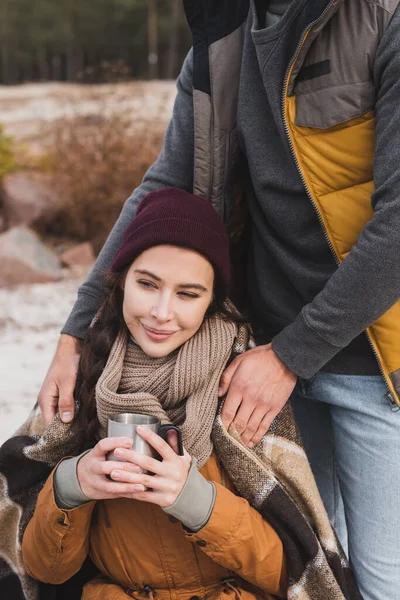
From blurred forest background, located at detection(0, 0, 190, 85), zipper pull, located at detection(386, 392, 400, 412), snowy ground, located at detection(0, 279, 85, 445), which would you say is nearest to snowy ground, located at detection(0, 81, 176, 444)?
snowy ground, located at detection(0, 279, 85, 445)

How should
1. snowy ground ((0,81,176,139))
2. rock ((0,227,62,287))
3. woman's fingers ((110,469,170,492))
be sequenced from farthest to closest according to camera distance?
snowy ground ((0,81,176,139))
rock ((0,227,62,287))
woman's fingers ((110,469,170,492))

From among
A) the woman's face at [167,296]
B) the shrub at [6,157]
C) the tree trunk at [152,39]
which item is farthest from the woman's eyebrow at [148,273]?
the tree trunk at [152,39]

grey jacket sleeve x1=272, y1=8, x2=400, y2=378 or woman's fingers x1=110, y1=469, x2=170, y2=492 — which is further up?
grey jacket sleeve x1=272, y1=8, x2=400, y2=378

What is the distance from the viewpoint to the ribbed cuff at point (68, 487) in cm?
168

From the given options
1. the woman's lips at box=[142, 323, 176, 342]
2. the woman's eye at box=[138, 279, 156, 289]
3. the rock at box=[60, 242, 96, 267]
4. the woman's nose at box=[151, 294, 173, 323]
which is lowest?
the rock at box=[60, 242, 96, 267]

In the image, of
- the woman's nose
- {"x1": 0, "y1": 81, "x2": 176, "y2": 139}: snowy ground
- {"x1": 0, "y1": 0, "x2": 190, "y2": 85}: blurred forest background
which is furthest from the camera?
{"x1": 0, "y1": 0, "x2": 190, "y2": 85}: blurred forest background

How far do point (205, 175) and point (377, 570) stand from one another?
1173 mm

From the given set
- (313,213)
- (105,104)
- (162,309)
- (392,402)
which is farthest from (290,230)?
(105,104)

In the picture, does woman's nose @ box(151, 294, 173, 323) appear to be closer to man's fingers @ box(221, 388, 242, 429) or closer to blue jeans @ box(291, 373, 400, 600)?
man's fingers @ box(221, 388, 242, 429)

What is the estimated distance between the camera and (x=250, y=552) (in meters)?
1.71

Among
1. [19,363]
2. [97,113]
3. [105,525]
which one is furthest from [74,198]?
[105,525]

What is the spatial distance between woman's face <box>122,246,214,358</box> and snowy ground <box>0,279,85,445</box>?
2308mm

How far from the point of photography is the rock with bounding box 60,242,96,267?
765cm

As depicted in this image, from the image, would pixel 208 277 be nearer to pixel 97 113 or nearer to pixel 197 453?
pixel 197 453
